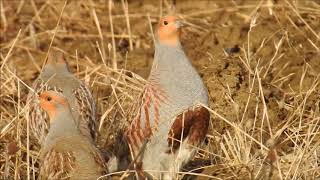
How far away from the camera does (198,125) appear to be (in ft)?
18.1

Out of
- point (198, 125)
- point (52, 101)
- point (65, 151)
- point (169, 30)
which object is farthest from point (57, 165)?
point (169, 30)

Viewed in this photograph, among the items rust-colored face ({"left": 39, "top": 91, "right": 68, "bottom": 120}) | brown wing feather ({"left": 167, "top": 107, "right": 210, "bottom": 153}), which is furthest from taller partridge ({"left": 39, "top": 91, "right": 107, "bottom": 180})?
brown wing feather ({"left": 167, "top": 107, "right": 210, "bottom": 153})

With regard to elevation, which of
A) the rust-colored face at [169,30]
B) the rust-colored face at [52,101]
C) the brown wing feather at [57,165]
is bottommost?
the brown wing feather at [57,165]

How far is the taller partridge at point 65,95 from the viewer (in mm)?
6301

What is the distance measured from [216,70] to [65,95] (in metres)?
1.06

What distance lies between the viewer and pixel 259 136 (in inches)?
234

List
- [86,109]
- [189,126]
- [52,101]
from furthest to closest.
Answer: [86,109] → [189,126] → [52,101]

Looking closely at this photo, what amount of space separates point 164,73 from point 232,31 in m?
3.06

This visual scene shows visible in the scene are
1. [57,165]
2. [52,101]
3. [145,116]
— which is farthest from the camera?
[145,116]

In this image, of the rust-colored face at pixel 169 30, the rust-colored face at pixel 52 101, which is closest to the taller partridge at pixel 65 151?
A: the rust-colored face at pixel 52 101

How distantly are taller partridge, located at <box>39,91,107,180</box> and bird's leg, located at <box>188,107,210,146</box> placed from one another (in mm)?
609

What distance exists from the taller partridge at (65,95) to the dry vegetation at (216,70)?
0.35 ft

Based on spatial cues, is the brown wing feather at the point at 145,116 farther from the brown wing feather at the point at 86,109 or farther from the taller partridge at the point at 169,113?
the brown wing feather at the point at 86,109

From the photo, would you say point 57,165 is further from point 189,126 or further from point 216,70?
point 216,70
